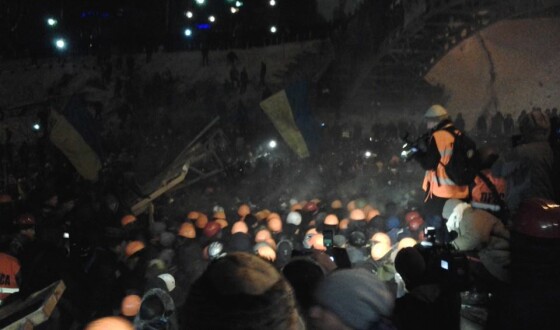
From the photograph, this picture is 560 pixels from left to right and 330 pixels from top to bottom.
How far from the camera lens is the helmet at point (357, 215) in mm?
10286

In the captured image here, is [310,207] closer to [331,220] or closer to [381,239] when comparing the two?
[331,220]

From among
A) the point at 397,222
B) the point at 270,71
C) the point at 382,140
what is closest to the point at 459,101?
the point at 382,140

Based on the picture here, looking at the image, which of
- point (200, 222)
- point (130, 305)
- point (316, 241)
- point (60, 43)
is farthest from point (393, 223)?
point (60, 43)

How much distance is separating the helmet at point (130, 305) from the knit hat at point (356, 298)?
4262 mm

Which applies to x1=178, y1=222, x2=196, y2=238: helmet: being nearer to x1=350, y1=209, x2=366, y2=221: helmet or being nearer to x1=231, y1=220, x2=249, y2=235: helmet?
x1=231, y1=220, x2=249, y2=235: helmet

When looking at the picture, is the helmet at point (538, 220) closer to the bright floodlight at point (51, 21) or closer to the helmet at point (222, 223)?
the helmet at point (222, 223)

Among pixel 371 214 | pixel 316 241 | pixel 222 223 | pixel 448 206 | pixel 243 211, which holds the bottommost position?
pixel 243 211

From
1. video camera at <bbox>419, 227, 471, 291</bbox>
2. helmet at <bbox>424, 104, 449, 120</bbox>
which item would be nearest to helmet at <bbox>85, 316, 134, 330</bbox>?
video camera at <bbox>419, 227, 471, 291</bbox>

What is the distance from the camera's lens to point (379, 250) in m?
7.86

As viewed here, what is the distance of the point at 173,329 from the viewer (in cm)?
385

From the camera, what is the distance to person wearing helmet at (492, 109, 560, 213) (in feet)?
18.6

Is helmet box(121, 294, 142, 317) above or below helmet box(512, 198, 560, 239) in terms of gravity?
below

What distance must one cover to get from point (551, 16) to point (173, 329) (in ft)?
74.5

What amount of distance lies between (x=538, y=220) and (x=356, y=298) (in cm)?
171
